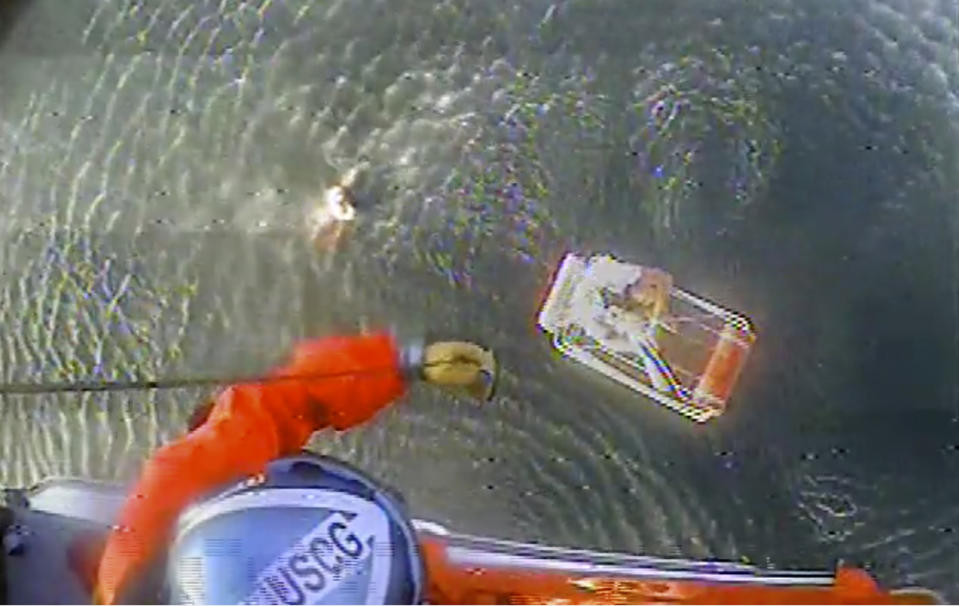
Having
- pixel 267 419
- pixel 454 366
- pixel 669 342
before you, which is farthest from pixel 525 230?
pixel 267 419

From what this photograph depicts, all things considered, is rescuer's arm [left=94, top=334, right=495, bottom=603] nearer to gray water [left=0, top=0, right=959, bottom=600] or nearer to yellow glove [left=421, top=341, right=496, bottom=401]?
yellow glove [left=421, top=341, right=496, bottom=401]

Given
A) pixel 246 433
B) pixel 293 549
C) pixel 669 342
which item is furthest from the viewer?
pixel 669 342

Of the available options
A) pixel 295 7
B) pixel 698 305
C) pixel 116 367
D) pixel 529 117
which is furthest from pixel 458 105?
pixel 116 367

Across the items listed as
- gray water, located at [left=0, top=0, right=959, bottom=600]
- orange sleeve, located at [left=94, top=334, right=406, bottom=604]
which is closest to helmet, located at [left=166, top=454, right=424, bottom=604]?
orange sleeve, located at [left=94, top=334, right=406, bottom=604]

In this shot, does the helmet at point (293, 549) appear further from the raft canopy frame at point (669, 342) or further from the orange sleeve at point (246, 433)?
the raft canopy frame at point (669, 342)

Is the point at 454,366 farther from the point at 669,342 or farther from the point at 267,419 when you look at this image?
the point at 669,342

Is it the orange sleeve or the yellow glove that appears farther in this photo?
the yellow glove

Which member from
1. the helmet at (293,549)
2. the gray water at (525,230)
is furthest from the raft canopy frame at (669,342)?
the helmet at (293,549)
